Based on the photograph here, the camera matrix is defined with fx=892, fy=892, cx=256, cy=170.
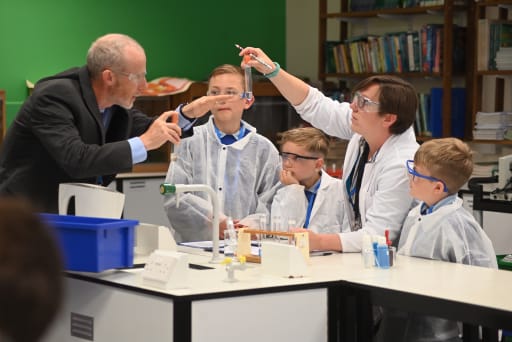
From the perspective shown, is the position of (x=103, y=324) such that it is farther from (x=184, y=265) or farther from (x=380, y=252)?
(x=380, y=252)

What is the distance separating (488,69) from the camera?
630 centimetres

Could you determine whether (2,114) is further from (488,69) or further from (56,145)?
(488,69)

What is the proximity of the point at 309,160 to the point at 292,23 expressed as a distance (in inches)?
167

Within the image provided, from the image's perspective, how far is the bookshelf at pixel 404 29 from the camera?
253 inches

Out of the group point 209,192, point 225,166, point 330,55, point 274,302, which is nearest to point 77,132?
point 209,192

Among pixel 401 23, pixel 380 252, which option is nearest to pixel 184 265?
pixel 380 252

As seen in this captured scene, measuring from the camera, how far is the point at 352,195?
3562 millimetres

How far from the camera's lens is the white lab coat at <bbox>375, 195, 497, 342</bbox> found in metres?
2.96

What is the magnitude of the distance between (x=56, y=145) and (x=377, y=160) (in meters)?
1.20

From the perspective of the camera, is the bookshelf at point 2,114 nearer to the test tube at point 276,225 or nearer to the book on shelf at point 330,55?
the book on shelf at point 330,55

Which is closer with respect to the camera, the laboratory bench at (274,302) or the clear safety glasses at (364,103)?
the laboratory bench at (274,302)

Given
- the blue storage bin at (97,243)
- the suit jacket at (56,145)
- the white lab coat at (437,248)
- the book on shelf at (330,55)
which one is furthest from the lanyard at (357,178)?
the book on shelf at (330,55)

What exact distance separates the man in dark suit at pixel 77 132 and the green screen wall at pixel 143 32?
10.1ft

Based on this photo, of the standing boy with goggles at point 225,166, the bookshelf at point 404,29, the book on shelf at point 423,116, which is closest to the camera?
the standing boy with goggles at point 225,166
